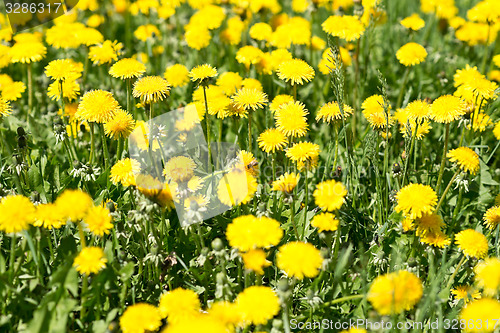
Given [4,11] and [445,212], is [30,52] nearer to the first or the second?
[4,11]

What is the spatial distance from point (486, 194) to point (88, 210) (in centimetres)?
226

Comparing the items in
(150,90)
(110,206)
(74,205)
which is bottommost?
(110,206)

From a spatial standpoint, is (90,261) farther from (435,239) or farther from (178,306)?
(435,239)

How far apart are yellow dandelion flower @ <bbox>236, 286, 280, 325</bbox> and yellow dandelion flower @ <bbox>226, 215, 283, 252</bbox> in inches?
6.9

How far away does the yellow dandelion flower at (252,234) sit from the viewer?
193 cm

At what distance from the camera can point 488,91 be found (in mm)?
2816

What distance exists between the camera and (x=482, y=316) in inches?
71.0

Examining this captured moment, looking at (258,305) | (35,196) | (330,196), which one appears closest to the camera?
(258,305)

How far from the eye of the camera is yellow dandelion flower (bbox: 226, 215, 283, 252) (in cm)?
193

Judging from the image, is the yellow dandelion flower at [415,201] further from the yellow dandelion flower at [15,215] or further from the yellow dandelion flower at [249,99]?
the yellow dandelion flower at [15,215]

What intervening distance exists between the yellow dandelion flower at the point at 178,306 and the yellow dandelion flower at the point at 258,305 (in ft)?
0.60

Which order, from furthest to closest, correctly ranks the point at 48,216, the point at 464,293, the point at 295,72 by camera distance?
the point at 295,72 < the point at 464,293 < the point at 48,216

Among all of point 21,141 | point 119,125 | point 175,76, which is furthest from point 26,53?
point 119,125

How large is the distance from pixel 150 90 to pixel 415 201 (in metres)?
1.37
